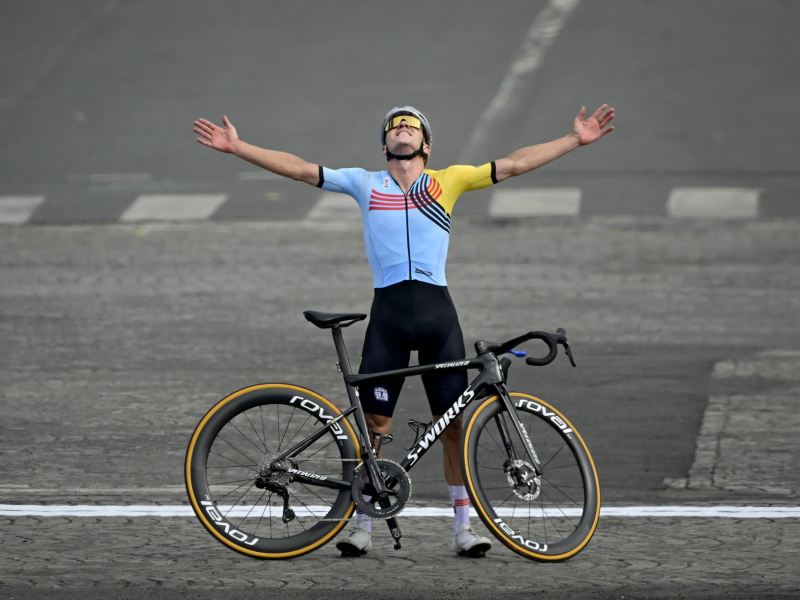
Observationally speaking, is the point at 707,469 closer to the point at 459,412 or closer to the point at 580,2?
the point at 459,412

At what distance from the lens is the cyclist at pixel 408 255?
241 inches

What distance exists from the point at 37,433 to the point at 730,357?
5384 mm

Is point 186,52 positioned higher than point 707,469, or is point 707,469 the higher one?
point 186,52

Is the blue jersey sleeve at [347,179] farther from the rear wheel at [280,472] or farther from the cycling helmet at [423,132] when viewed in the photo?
the rear wheel at [280,472]

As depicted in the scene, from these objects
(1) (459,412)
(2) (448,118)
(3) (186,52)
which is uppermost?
(3) (186,52)

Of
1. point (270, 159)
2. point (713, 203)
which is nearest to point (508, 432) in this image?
point (270, 159)

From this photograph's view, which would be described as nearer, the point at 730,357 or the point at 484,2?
the point at 730,357

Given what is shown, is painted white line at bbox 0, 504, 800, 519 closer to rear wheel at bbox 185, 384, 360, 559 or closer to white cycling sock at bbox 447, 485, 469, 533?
white cycling sock at bbox 447, 485, 469, 533

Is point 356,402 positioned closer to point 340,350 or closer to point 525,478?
point 340,350

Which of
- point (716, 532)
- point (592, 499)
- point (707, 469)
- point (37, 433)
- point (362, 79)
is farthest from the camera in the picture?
point (362, 79)

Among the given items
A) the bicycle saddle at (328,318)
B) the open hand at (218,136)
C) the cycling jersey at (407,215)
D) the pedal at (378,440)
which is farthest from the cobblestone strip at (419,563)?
the open hand at (218,136)

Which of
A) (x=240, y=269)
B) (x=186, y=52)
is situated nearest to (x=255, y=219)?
(x=240, y=269)

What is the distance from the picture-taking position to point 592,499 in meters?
5.98

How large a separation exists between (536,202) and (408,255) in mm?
9069
